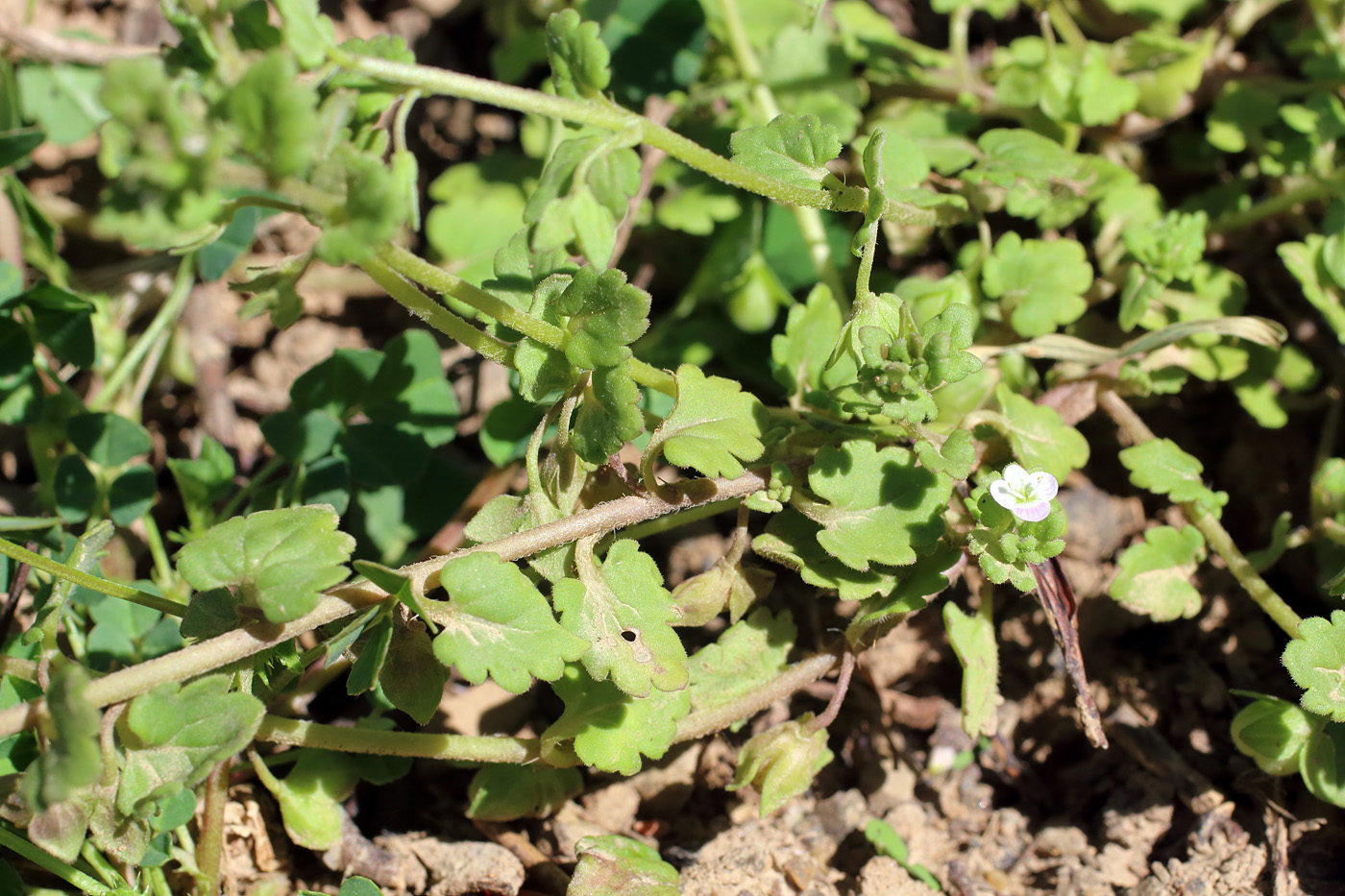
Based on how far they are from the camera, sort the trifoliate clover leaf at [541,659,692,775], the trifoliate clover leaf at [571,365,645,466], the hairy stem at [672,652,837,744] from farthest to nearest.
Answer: the hairy stem at [672,652,837,744], the trifoliate clover leaf at [541,659,692,775], the trifoliate clover leaf at [571,365,645,466]

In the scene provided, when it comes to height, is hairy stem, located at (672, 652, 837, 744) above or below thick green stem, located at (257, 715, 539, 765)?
below

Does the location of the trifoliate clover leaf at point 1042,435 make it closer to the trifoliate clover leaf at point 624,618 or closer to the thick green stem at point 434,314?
the trifoliate clover leaf at point 624,618

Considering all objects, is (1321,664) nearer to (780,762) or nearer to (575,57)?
(780,762)

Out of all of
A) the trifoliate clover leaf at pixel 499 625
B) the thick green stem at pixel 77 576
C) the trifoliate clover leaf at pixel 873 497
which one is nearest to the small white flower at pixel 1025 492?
the trifoliate clover leaf at pixel 873 497

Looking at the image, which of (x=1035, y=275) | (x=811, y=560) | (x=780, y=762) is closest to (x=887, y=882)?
(x=780, y=762)

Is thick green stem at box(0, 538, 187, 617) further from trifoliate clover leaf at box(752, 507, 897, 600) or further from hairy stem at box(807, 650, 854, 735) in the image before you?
hairy stem at box(807, 650, 854, 735)

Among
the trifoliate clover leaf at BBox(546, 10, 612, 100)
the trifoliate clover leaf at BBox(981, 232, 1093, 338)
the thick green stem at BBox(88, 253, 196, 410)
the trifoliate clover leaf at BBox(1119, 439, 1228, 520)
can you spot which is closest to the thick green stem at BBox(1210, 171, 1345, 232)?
the trifoliate clover leaf at BBox(981, 232, 1093, 338)
